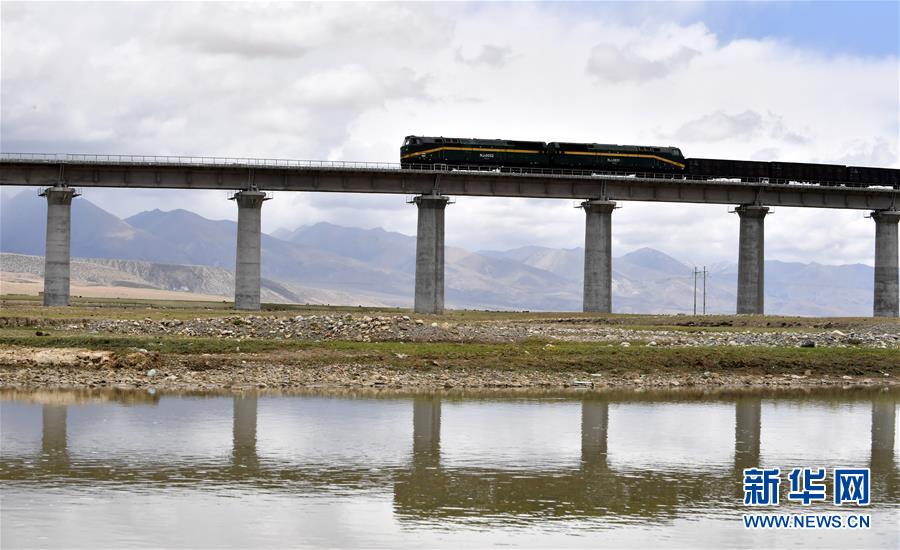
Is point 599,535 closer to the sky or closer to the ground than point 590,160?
closer to the ground

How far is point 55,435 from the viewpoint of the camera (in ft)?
88.9

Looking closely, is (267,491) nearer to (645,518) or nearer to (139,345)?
(645,518)

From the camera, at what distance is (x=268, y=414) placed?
31.6 metres

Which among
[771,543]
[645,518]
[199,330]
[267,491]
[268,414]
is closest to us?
[771,543]

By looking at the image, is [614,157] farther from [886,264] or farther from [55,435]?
[55,435]

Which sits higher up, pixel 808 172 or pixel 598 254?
pixel 808 172

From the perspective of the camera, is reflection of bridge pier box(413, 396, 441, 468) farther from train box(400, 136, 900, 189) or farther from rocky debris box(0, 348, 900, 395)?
train box(400, 136, 900, 189)

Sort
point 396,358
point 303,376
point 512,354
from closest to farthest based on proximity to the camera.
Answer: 1. point 303,376
2. point 396,358
3. point 512,354

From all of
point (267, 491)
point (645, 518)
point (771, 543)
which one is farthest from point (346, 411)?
point (771, 543)

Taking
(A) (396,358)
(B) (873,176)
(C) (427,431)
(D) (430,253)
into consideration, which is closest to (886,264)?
(B) (873,176)

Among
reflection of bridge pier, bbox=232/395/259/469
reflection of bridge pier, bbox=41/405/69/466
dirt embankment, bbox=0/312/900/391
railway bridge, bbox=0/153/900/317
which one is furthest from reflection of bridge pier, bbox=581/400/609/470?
railway bridge, bbox=0/153/900/317

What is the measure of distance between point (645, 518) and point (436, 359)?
25.8 m

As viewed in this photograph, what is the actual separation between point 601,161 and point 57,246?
49326mm

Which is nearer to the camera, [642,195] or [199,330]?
[199,330]
